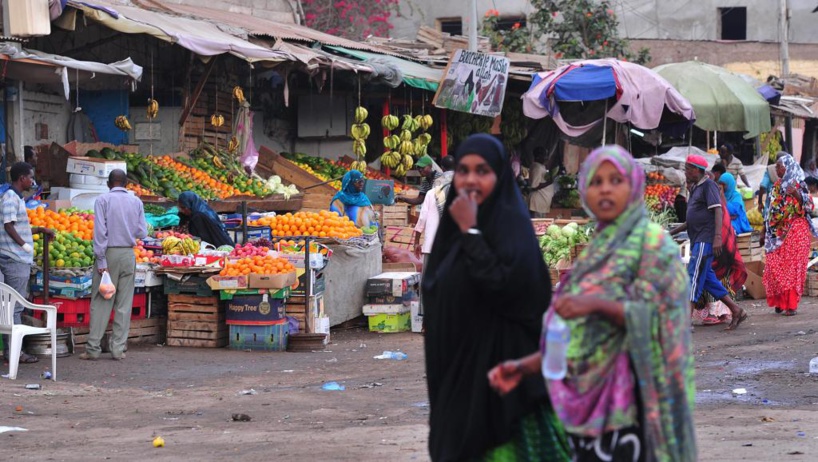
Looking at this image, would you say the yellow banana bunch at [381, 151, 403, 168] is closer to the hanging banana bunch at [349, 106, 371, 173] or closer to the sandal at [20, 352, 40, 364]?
the hanging banana bunch at [349, 106, 371, 173]

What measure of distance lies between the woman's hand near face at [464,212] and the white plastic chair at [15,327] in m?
6.60

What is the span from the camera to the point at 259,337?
1208 centimetres

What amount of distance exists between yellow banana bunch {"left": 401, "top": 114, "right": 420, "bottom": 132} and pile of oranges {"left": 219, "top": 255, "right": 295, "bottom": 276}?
821 cm

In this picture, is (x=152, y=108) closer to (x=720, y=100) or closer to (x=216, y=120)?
(x=216, y=120)

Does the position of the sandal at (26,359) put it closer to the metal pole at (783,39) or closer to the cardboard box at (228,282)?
the cardboard box at (228,282)

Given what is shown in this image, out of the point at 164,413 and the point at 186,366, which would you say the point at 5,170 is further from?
the point at 164,413

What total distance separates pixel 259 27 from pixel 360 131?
2.30 m

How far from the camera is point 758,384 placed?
9359 mm

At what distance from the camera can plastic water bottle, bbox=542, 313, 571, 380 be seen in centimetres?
382

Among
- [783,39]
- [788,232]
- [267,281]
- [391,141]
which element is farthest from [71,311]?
[783,39]

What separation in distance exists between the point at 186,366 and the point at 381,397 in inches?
103

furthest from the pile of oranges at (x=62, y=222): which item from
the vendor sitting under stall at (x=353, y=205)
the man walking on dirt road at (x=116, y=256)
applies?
the vendor sitting under stall at (x=353, y=205)

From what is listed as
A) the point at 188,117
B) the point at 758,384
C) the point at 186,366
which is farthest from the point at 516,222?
the point at 188,117

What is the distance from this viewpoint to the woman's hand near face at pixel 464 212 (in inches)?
159
